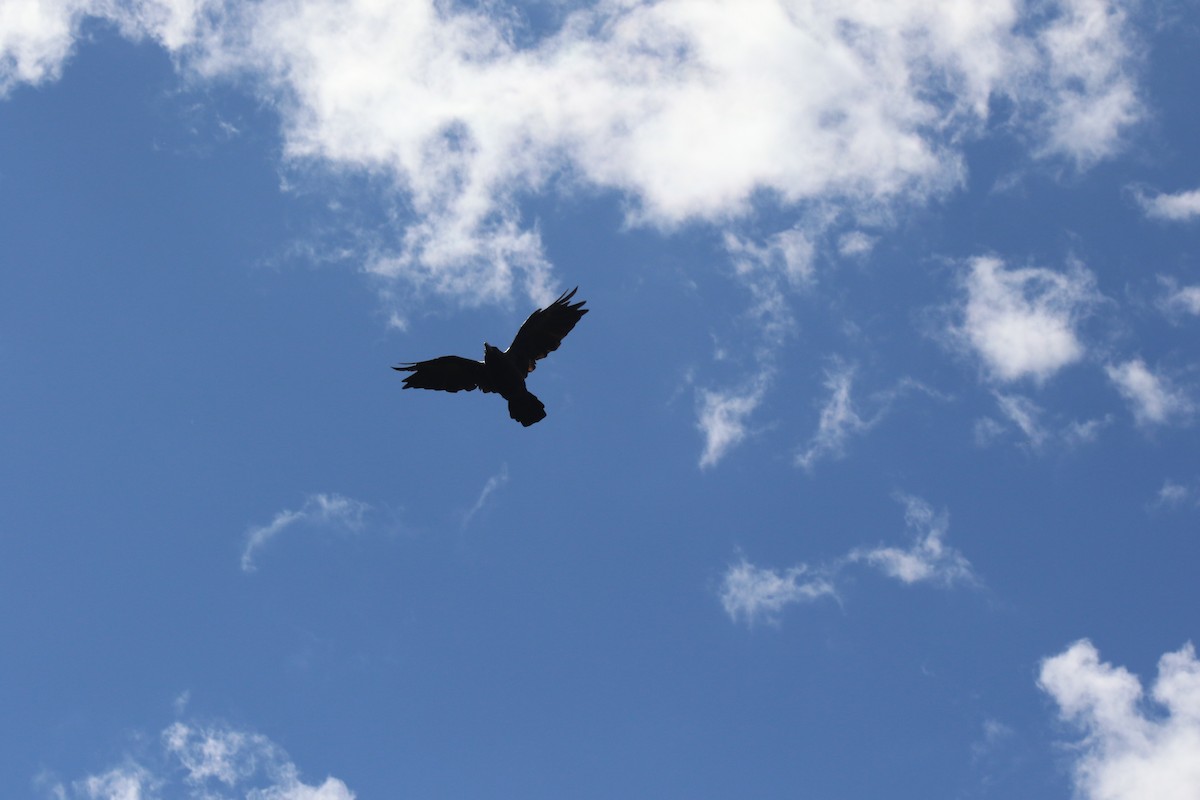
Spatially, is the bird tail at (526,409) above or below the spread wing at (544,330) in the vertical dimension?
below

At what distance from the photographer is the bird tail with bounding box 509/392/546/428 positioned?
2527 centimetres

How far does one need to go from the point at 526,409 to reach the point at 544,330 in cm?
221

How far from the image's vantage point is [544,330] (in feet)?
85.8

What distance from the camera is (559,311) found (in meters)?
26.2

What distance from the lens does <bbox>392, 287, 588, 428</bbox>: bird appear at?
25344 mm

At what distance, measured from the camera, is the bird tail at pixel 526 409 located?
25266 millimetres

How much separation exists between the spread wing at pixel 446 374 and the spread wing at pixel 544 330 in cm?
109

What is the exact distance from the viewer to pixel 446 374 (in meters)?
25.9

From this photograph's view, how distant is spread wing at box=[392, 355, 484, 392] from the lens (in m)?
25.7

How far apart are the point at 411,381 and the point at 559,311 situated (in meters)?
4.16

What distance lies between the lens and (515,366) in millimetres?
Result: 25516

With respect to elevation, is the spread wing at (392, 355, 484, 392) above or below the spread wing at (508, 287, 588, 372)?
below

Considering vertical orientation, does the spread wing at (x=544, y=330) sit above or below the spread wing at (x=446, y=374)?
above

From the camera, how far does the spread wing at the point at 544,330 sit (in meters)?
26.0
